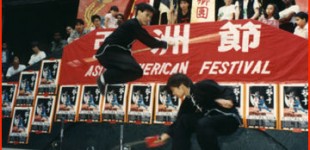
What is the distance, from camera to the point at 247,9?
7.86 metres

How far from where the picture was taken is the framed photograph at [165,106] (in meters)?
6.88

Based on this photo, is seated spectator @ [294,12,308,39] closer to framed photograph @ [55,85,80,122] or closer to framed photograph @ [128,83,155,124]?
framed photograph @ [128,83,155,124]

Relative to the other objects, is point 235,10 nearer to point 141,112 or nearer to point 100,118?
point 141,112

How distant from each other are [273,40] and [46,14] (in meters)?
10.4

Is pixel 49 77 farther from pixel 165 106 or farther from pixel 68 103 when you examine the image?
pixel 165 106

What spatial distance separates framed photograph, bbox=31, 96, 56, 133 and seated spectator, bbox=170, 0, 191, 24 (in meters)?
3.35

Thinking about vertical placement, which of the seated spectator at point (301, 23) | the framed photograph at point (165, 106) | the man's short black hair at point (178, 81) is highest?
the seated spectator at point (301, 23)

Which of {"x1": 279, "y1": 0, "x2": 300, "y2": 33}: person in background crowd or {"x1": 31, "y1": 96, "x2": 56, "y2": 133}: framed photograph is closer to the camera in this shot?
{"x1": 279, "y1": 0, "x2": 300, "y2": 33}: person in background crowd

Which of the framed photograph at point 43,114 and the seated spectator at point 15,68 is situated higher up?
the seated spectator at point 15,68

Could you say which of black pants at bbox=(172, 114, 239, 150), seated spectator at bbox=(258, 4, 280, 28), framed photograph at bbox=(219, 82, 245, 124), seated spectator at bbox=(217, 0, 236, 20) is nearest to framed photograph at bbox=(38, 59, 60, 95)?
seated spectator at bbox=(217, 0, 236, 20)

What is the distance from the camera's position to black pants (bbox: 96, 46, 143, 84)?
5066mm

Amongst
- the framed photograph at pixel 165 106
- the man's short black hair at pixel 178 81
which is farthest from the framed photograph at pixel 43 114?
the man's short black hair at pixel 178 81

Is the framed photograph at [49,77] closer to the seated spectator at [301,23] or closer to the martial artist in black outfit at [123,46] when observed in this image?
the martial artist in black outfit at [123,46]

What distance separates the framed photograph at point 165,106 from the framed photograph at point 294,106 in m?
1.88
